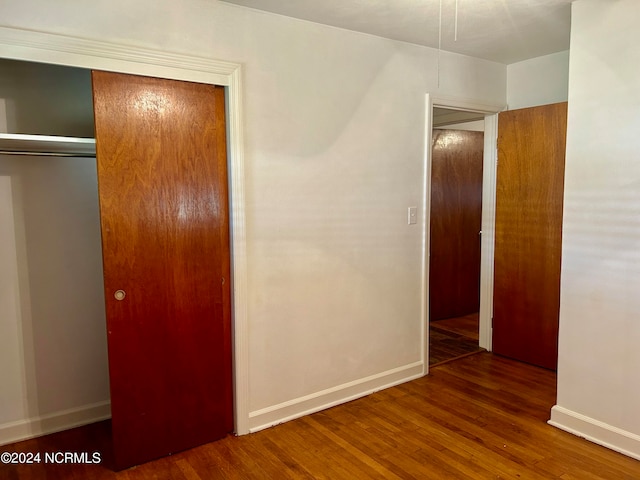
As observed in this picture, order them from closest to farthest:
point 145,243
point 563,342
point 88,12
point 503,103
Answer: point 88,12, point 145,243, point 563,342, point 503,103

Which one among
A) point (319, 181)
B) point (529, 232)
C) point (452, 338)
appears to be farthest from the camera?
point (452, 338)

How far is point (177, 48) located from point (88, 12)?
410 millimetres

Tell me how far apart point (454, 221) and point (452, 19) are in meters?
2.76

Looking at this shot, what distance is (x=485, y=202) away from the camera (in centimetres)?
395

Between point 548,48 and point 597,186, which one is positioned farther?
point 548,48

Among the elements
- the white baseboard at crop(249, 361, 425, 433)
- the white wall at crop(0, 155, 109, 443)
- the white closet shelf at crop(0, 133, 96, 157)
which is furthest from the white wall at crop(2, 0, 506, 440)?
the white closet shelf at crop(0, 133, 96, 157)

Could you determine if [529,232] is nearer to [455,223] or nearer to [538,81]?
[538,81]

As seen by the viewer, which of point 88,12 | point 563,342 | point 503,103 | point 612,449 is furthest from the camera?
point 503,103

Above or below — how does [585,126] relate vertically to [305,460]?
above

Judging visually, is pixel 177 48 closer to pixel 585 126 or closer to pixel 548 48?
pixel 585 126

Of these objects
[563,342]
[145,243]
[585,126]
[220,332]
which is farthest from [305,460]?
[585,126]

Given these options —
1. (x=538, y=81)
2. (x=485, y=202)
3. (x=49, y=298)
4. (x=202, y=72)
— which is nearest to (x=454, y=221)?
(x=485, y=202)

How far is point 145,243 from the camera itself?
7.64 feet

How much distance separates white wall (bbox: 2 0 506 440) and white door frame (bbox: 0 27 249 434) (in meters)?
0.05
